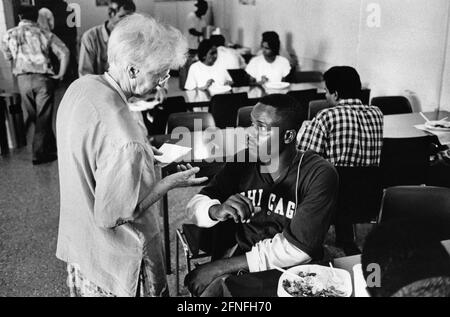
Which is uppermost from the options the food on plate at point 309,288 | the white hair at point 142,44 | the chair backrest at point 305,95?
the white hair at point 142,44

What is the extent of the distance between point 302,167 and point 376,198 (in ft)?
3.91

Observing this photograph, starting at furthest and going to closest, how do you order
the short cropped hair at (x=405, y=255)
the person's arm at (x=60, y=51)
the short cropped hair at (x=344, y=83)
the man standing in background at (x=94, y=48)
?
the person's arm at (x=60, y=51) < the man standing in background at (x=94, y=48) < the short cropped hair at (x=344, y=83) < the short cropped hair at (x=405, y=255)

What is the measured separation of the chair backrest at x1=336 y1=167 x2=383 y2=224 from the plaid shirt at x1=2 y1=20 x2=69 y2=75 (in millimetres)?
3771

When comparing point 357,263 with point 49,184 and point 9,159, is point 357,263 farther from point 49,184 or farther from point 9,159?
point 9,159

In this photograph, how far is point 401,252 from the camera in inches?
37.1

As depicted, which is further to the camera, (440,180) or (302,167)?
(440,180)

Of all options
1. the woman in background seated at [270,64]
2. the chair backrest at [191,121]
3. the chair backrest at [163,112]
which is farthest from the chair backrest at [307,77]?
the chair backrest at [191,121]

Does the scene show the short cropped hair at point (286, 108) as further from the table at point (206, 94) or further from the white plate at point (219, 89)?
the white plate at point (219, 89)

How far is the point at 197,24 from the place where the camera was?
31.6 ft

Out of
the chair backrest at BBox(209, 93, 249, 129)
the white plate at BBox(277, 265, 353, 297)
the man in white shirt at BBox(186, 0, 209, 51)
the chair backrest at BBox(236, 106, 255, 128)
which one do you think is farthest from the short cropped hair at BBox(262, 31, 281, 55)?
the white plate at BBox(277, 265, 353, 297)

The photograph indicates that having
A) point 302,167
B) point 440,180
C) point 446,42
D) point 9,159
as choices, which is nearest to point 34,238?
point 9,159

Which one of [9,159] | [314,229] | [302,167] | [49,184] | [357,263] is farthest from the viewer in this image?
[9,159]

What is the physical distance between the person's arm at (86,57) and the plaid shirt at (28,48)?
543 millimetres

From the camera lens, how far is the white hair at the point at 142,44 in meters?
1.40
